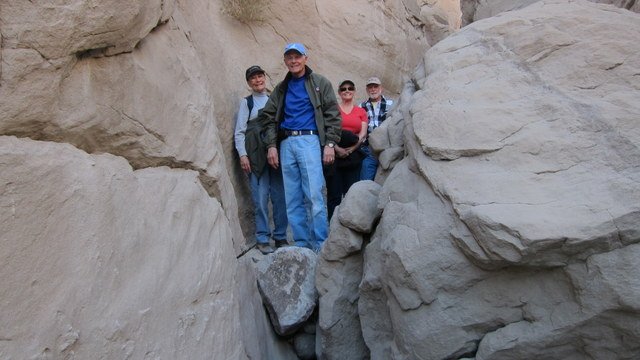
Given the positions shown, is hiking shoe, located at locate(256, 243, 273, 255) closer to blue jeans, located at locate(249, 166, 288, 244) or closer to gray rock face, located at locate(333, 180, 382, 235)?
blue jeans, located at locate(249, 166, 288, 244)

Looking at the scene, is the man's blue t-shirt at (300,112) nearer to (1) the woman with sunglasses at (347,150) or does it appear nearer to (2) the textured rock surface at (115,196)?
(1) the woman with sunglasses at (347,150)

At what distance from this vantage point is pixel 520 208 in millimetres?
2857

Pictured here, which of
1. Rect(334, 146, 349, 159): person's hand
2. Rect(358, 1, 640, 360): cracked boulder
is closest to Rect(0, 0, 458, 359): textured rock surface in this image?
Rect(358, 1, 640, 360): cracked boulder

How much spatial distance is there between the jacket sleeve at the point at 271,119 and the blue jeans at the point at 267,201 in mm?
429

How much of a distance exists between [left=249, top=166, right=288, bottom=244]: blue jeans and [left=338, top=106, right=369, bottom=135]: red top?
2.82ft

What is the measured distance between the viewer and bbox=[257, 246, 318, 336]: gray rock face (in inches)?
174

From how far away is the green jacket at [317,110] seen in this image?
509 centimetres

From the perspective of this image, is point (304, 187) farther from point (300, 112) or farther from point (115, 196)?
point (115, 196)

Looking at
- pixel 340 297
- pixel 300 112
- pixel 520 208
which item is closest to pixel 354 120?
pixel 300 112

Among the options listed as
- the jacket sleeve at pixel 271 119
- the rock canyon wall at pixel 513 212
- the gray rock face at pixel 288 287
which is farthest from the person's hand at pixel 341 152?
the rock canyon wall at pixel 513 212

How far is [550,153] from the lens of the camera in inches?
123

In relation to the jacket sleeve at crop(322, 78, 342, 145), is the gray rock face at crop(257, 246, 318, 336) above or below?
below

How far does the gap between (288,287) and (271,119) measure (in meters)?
1.59

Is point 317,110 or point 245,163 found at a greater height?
point 317,110
